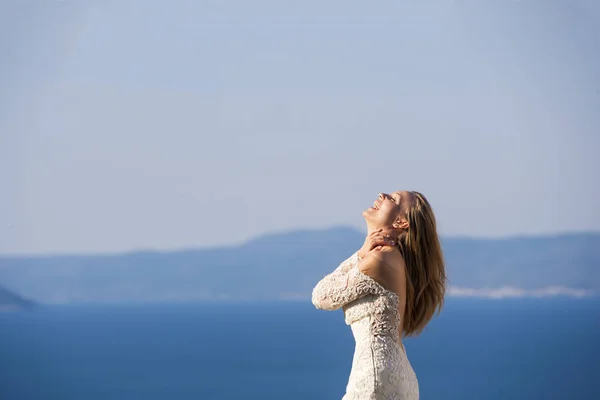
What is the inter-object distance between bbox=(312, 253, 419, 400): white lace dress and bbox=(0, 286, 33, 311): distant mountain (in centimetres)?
1677

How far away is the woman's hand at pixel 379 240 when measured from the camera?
3.18m

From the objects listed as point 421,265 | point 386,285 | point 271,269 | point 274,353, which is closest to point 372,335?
point 386,285

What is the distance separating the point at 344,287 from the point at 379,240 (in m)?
0.21

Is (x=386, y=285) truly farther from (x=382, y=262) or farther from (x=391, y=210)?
(x=391, y=210)

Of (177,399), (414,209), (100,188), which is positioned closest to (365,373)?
(414,209)

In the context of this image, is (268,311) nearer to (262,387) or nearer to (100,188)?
(100,188)

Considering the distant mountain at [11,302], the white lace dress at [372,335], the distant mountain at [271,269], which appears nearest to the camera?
the white lace dress at [372,335]

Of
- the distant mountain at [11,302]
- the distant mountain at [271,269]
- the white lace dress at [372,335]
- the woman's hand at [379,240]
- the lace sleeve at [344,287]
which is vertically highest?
the distant mountain at [271,269]

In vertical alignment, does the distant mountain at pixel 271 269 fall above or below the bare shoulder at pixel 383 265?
above

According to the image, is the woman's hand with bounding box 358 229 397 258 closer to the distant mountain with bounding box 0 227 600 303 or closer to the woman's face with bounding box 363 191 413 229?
the woman's face with bounding box 363 191 413 229

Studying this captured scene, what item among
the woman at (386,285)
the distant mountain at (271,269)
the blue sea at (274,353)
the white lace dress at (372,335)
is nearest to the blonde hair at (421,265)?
the woman at (386,285)

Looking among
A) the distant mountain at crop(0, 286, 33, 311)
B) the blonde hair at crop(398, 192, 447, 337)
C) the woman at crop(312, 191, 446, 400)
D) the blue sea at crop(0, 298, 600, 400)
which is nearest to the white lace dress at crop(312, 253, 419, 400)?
the woman at crop(312, 191, 446, 400)

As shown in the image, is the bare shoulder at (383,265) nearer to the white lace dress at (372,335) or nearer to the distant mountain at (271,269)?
the white lace dress at (372,335)

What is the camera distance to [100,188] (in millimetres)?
19422
